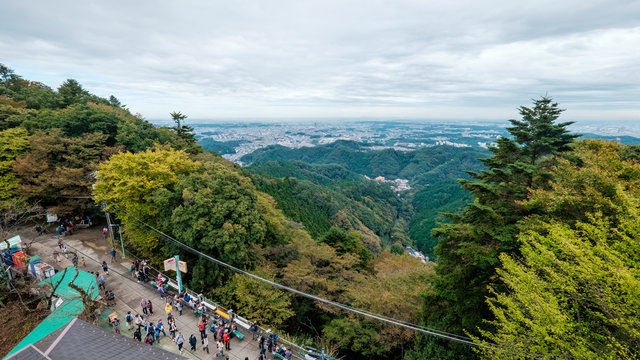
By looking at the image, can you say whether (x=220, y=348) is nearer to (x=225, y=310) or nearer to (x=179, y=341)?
(x=179, y=341)

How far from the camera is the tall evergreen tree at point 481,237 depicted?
1287 cm

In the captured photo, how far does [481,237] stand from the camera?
43.6 feet

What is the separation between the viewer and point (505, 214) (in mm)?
13562

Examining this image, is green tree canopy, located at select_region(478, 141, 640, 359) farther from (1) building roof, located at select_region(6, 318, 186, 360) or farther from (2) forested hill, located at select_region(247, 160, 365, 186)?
(2) forested hill, located at select_region(247, 160, 365, 186)

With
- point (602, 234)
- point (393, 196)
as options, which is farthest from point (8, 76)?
point (393, 196)

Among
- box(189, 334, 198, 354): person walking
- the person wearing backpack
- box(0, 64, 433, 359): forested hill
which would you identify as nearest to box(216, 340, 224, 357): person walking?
the person wearing backpack

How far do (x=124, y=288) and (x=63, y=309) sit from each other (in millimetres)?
2791

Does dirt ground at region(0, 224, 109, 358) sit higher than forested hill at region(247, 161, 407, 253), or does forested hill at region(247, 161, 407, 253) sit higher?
dirt ground at region(0, 224, 109, 358)

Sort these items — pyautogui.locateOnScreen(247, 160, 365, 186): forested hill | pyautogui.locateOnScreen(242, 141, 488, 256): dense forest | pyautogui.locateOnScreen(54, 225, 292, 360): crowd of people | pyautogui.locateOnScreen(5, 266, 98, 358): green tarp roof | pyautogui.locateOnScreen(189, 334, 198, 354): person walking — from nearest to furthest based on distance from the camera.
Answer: pyautogui.locateOnScreen(189, 334, 198, 354): person walking → pyautogui.locateOnScreen(54, 225, 292, 360): crowd of people → pyautogui.locateOnScreen(5, 266, 98, 358): green tarp roof → pyautogui.locateOnScreen(242, 141, 488, 256): dense forest → pyautogui.locateOnScreen(247, 160, 365, 186): forested hill

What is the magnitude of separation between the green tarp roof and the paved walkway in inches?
46.1

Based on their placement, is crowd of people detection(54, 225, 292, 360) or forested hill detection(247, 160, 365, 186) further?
forested hill detection(247, 160, 365, 186)

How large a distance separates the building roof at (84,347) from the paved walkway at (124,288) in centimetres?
406

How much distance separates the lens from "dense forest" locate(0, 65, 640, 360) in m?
8.20

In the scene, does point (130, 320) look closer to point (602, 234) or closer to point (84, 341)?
point (84, 341)
